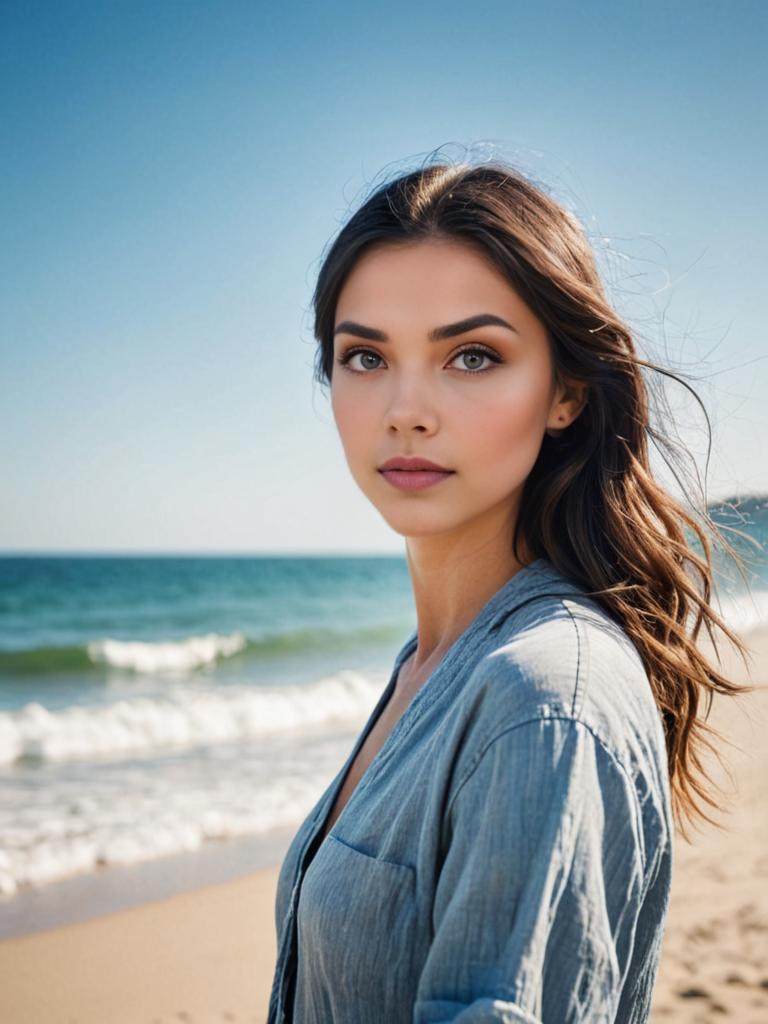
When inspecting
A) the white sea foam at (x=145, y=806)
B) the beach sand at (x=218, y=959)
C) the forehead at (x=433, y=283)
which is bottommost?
the white sea foam at (x=145, y=806)

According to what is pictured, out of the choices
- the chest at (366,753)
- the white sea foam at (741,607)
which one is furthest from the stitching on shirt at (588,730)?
the white sea foam at (741,607)

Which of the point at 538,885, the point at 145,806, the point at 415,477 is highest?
the point at 415,477

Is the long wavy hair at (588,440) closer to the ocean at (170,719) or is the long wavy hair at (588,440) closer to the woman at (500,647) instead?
the woman at (500,647)

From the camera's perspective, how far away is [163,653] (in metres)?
19.3

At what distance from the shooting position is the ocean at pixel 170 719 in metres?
5.88

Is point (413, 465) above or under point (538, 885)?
above

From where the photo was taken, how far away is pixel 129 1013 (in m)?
4.09

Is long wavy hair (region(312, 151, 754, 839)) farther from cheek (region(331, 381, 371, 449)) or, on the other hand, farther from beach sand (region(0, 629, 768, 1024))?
beach sand (region(0, 629, 768, 1024))

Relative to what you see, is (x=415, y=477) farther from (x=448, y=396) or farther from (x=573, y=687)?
(x=573, y=687)

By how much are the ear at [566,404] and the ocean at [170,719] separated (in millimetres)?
701

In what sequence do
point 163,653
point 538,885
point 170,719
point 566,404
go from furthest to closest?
point 163,653 < point 170,719 < point 566,404 < point 538,885

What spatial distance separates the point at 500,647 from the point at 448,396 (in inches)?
20.2

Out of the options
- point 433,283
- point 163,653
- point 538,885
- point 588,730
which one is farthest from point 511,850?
point 163,653

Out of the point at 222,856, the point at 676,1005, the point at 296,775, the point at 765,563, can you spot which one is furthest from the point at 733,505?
the point at 296,775
